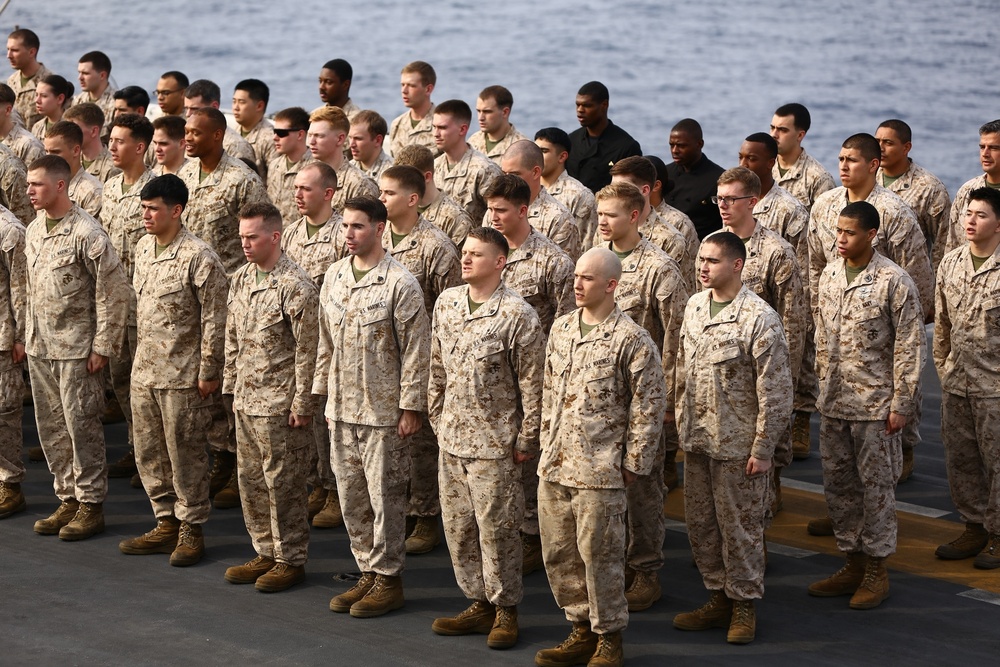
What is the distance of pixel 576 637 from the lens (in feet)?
20.5

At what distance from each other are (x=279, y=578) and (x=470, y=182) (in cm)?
274

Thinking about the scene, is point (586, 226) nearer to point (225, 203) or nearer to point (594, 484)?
point (225, 203)

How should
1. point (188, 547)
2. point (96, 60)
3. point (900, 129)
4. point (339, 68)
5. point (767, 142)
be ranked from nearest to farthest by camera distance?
point (188, 547) < point (767, 142) < point (900, 129) < point (339, 68) < point (96, 60)

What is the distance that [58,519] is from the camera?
7789 mm

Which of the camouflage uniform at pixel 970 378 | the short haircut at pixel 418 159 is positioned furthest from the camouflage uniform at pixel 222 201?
the camouflage uniform at pixel 970 378

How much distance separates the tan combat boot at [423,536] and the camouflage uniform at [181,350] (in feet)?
3.23

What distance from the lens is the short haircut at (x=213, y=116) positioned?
8.33m

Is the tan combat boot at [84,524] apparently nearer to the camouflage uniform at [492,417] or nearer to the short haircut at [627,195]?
the camouflage uniform at [492,417]

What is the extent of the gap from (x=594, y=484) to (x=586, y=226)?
9.43 feet

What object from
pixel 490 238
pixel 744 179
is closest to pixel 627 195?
pixel 744 179

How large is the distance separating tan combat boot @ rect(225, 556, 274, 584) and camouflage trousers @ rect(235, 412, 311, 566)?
0.19 ft

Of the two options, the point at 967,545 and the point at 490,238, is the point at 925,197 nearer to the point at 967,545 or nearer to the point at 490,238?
the point at 967,545

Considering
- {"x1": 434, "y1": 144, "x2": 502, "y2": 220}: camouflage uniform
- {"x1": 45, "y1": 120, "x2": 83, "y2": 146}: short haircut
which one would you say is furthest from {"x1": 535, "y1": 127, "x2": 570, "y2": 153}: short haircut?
{"x1": 45, "y1": 120, "x2": 83, "y2": 146}: short haircut

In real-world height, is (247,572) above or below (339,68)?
below
